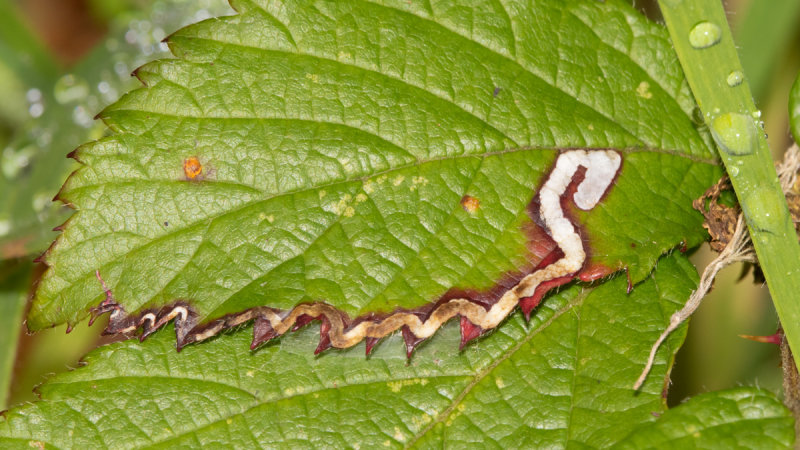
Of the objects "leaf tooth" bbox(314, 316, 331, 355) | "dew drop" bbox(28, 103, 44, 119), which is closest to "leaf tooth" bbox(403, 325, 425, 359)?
"leaf tooth" bbox(314, 316, 331, 355)

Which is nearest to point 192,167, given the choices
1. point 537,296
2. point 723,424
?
point 537,296

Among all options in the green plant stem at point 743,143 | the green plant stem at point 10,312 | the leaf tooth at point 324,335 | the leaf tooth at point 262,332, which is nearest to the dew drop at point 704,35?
the green plant stem at point 743,143

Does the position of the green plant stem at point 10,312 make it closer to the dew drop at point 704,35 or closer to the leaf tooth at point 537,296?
the leaf tooth at point 537,296

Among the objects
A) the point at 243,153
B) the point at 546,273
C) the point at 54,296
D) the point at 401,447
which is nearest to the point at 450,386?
the point at 401,447

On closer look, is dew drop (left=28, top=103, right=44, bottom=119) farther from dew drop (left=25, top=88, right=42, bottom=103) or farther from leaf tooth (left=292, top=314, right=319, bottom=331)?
leaf tooth (left=292, top=314, right=319, bottom=331)

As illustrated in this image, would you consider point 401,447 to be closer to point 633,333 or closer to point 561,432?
point 561,432

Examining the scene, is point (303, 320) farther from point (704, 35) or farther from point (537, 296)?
point (704, 35)

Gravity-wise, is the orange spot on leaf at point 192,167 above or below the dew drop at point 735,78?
above
